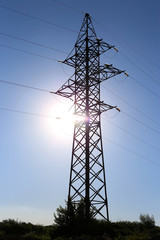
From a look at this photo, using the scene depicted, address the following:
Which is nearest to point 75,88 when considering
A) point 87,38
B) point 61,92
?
point 61,92

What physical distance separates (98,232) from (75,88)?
1224 centimetres

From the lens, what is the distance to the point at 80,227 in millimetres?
15922

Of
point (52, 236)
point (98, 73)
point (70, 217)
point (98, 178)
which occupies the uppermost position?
point (98, 73)

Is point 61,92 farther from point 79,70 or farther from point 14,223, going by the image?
point 14,223

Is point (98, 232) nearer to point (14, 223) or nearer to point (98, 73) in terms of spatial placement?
point (14, 223)

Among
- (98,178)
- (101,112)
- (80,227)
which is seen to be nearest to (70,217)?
(80,227)

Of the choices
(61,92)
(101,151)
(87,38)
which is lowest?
(101,151)

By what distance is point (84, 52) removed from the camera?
23.2 metres

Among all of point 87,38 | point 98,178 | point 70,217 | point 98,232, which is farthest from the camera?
point 87,38

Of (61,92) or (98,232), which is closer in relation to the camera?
(98,232)

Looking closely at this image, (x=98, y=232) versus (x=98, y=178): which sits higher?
(x=98, y=178)

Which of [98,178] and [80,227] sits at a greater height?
[98,178]

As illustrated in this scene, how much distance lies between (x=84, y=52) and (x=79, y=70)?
2.18 m

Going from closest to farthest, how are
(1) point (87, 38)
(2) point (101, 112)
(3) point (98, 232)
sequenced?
Result: (3) point (98, 232)
(2) point (101, 112)
(1) point (87, 38)
